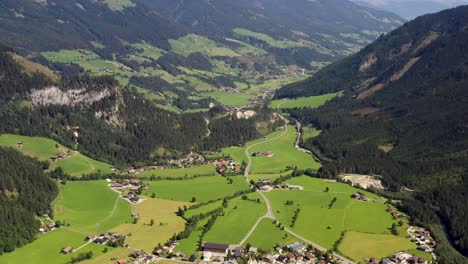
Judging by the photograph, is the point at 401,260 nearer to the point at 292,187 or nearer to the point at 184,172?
the point at 292,187

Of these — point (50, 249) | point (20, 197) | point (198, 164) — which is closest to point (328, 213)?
point (198, 164)

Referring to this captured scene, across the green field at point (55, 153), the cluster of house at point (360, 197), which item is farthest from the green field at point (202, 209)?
the green field at point (55, 153)

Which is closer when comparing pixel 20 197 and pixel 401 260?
pixel 401 260

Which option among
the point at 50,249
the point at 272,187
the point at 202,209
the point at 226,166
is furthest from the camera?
the point at 226,166

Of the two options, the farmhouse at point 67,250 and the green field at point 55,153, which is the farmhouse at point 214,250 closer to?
the farmhouse at point 67,250

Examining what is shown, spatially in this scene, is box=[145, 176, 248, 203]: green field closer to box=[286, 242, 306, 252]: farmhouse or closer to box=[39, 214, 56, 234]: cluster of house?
box=[39, 214, 56, 234]: cluster of house

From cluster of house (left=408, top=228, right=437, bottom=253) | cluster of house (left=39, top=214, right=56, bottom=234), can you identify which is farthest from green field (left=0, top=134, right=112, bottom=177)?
cluster of house (left=408, top=228, right=437, bottom=253)
